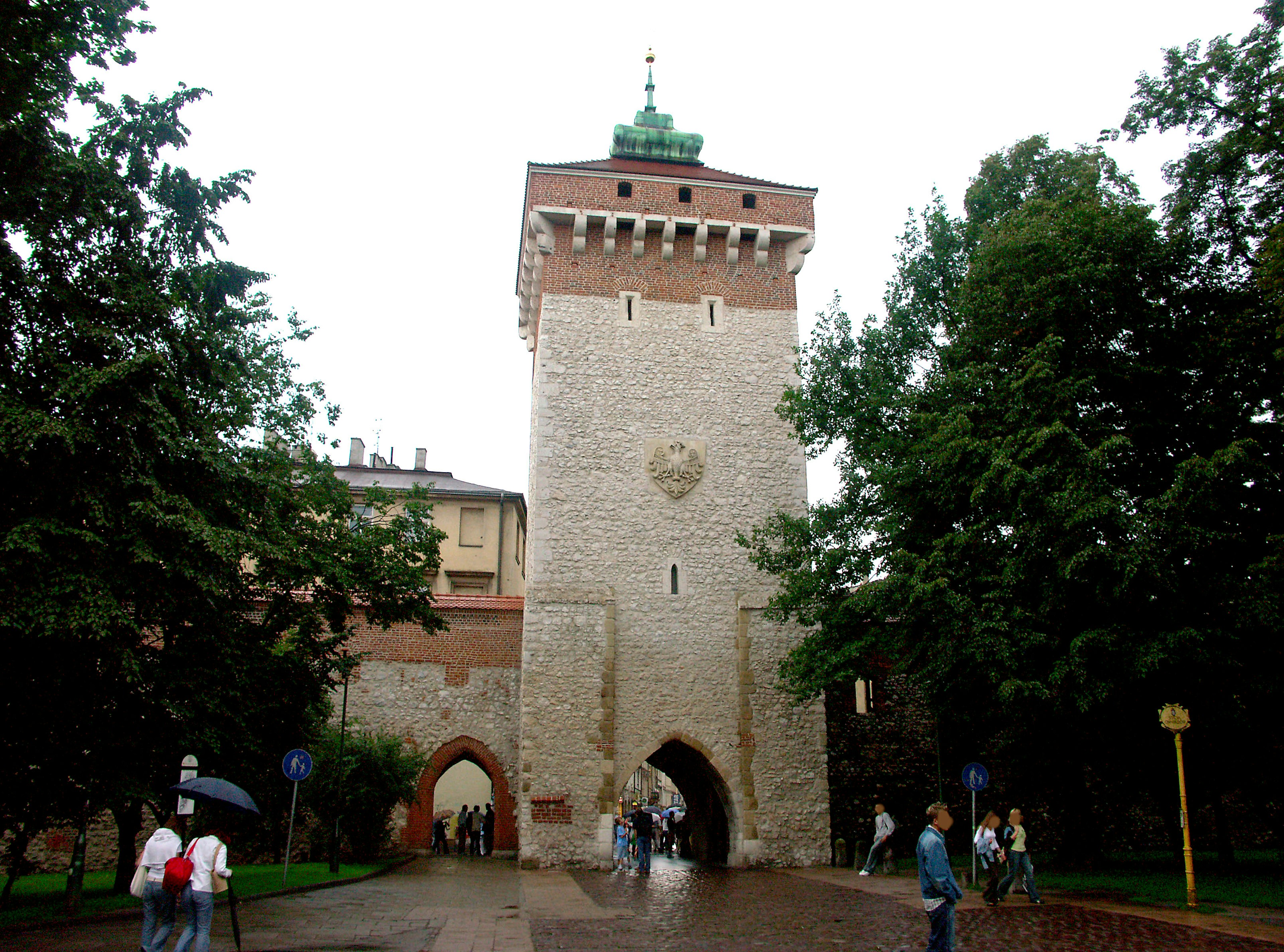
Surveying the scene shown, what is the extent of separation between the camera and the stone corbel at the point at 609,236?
22594 millimetres

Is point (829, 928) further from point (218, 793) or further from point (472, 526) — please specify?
point (472, 526)

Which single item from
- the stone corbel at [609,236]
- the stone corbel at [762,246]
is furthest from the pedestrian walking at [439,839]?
the stone corbel at [762,246]

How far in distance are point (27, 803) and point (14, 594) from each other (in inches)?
173

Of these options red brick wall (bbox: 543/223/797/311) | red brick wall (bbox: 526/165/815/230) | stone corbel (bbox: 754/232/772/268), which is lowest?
red brick wall (bbox: 543/223/797/311)

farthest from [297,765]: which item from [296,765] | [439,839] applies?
[439,839]

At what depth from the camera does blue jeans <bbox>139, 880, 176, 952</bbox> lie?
7746 millimetres

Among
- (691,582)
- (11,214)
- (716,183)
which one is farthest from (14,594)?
(716,183)

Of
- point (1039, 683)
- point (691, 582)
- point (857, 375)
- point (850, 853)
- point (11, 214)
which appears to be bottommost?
point (850, 853)

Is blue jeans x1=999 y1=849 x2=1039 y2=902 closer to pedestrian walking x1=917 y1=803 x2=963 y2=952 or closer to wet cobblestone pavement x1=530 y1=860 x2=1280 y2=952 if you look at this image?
wet cobblestone pavement x1=530 y1=860 x2=1280 y2=952

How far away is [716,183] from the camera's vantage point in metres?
23.6

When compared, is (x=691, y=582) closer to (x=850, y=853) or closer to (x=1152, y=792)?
(x=850, y=853)

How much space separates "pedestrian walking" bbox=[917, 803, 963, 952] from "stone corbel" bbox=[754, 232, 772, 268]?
17839mm

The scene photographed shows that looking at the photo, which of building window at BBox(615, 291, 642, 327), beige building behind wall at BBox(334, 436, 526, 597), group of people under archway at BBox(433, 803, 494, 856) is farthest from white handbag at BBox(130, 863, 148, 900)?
beige building behind wall at BBox(334, 436, 526, 597)

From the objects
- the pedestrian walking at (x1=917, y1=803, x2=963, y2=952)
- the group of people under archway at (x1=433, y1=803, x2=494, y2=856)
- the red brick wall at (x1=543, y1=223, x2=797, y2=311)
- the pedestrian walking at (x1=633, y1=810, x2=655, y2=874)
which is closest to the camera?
the pedestrian walking at (x1=917, y1=803, x2=963, y2=952)
